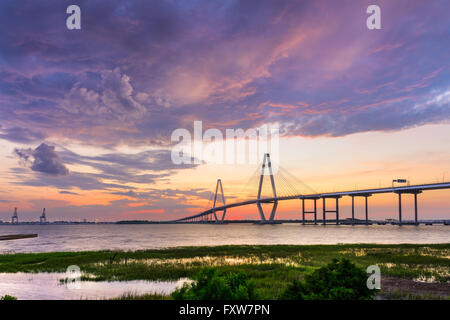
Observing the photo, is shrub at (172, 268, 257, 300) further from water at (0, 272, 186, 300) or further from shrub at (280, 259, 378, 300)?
water at (0, 272, 186, 300)

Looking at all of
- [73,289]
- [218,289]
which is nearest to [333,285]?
[218,289]

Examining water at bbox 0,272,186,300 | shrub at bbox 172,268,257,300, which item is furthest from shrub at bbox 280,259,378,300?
water at bbox 0,272,186,300

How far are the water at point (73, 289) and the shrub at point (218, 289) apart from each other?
37.5 feet

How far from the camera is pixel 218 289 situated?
10.6 metres

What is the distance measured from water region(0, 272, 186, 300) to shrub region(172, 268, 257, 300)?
37.5ft

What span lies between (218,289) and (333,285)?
460cm

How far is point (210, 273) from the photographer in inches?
443

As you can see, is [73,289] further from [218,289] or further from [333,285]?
[333,285]

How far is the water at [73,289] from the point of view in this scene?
2169 cm
